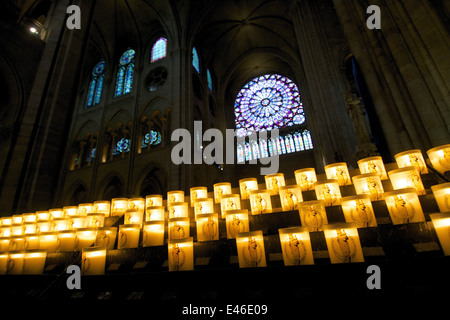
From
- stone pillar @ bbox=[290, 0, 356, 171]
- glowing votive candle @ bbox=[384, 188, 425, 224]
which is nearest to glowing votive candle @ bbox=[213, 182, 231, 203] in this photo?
glowing votive candle @ bbox=[384, 188, 425, 224]

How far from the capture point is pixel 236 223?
1889 mm

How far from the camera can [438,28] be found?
2918mm

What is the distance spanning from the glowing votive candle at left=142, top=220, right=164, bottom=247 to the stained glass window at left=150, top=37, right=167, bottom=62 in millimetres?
11976

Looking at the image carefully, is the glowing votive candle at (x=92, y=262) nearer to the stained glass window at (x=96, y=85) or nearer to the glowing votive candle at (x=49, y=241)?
the glowing votive candle at (x=49, y=241)

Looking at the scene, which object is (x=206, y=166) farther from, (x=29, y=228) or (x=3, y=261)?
(x=3, y=261)

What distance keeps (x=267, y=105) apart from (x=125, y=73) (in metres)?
8.86

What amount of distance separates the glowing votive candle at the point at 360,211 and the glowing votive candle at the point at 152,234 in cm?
156

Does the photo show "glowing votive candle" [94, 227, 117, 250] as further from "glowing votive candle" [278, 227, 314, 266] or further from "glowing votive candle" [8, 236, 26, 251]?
"glowing votive candle" [278, 227, 314, 266]

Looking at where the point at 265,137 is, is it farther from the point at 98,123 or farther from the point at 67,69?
the point at 67,69

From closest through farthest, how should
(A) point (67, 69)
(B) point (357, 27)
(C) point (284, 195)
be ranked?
(C) point (284, 195) → (B) point (357, 27) → (A) point (67, 69)

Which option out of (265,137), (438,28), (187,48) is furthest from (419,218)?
(265,137)

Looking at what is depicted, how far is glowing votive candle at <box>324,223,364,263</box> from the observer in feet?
4.42
